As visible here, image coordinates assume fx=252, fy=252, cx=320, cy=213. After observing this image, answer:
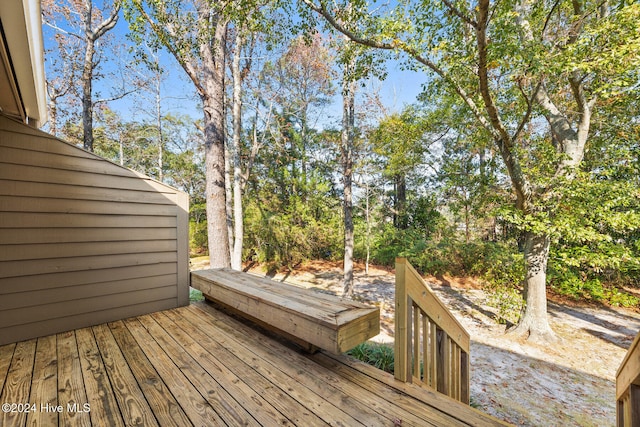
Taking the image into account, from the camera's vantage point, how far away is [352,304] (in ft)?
5.43

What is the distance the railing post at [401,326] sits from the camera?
132 centimetres

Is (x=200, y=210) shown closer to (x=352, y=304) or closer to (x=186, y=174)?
(x=186, y=174)

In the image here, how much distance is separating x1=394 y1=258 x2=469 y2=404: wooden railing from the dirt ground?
0.92 m

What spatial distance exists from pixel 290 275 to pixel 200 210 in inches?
238

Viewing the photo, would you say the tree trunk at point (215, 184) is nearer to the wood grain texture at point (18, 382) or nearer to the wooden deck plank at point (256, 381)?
the wooden deck plank at point (256, 381)

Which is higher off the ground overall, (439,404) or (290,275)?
(439,404)

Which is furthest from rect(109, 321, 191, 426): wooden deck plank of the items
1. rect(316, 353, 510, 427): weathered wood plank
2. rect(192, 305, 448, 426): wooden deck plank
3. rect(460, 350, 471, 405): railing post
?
rect(460, 350, 471, 405): railing post

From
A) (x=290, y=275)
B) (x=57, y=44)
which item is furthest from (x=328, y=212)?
(x=57, y=44)

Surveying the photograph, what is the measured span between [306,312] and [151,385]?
0.91m

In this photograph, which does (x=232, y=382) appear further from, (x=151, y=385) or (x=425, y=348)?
(x=425, y=348)

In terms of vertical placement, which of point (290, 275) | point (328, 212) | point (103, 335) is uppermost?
point (328, 212)

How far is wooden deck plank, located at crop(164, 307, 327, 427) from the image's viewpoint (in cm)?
114

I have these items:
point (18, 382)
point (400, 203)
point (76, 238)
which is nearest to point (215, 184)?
point (76, 238)

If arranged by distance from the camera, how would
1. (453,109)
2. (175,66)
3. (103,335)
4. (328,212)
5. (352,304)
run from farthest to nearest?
(328,212) < (175,66) < (453,109) < (103,335) < (352,304)
